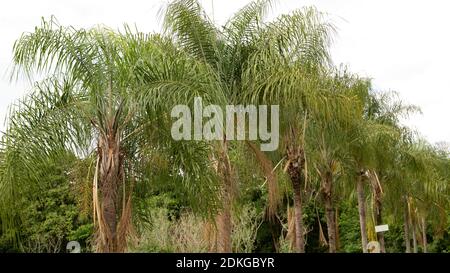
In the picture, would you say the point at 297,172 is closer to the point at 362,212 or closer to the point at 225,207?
the point at 225,207

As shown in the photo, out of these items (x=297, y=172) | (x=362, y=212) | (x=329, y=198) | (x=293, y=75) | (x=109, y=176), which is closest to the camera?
(x=109, y=176)

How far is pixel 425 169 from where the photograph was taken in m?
18.8

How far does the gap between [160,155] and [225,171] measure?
1.98 m

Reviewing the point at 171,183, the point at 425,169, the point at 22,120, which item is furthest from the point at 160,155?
the point at 425,169

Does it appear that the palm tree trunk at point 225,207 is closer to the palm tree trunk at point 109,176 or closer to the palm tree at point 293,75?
the palm tree at point 293,75

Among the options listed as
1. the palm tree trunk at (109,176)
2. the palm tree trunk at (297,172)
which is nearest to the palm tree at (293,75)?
the palm tree trunk at (297,172)

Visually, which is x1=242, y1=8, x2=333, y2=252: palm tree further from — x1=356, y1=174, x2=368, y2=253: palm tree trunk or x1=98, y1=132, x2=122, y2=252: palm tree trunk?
x1=356, y1=174, x2=368, y2=253: palm tree trunk

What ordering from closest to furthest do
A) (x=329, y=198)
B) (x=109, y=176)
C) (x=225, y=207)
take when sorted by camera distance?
(x=109, y=176)
(x=225, y=207)
(x=329, y=198)

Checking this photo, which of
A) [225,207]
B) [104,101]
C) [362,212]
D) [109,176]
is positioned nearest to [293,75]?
[225,207]

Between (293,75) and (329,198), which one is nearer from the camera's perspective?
(293,75)

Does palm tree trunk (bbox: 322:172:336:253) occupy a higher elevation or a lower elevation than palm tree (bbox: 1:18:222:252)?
lower

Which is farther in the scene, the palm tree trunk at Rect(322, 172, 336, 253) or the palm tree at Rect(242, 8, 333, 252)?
the palm tree trunk at Rect(322, 172, 336, 253)

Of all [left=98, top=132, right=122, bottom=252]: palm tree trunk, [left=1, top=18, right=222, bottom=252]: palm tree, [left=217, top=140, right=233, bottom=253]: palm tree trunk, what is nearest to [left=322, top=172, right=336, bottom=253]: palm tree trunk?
[left=217, top=140, right=233, bottom=253]: palm tree trunk
